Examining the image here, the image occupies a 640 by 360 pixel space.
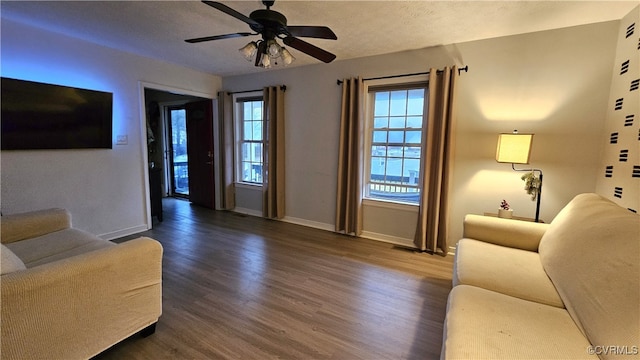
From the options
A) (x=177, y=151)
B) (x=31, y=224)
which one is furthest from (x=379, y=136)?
(x=177, y=151)

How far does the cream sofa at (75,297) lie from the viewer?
1.26m

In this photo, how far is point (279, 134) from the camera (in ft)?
14.3

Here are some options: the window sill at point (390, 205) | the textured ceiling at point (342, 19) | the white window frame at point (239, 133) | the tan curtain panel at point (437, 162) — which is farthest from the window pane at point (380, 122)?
the white window frame at point (239, 133)

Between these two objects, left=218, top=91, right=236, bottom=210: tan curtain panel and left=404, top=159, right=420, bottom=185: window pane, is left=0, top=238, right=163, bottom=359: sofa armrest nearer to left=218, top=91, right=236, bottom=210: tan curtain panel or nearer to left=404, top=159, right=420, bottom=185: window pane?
left=404, top=159, right=420, bottom=185: window pane

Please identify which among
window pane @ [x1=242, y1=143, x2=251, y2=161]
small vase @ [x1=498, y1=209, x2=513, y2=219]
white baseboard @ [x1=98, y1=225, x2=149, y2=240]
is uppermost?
window pane @ [x1=242, y1=143, x2=251, y2=161]

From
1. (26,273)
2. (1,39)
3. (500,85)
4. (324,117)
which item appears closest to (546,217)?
(500,85)

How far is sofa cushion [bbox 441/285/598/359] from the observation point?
1095 millimetres

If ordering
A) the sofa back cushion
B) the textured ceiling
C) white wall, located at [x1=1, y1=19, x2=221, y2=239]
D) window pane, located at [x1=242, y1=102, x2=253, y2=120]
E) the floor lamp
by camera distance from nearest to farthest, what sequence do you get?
the sofa back cushion
the textured ceiling
the floor lamp
white wall, located at [x1=1, y1=19, x2=221, y2=239]
window pane, located at [x1=242, y1=102, x2=253, y2=120]

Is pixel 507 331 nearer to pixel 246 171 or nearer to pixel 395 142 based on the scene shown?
pixel 395 142

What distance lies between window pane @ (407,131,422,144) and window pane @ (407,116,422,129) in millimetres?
75

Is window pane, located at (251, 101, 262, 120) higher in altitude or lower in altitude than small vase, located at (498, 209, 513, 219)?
higher

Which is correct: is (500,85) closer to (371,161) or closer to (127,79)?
(371,161)

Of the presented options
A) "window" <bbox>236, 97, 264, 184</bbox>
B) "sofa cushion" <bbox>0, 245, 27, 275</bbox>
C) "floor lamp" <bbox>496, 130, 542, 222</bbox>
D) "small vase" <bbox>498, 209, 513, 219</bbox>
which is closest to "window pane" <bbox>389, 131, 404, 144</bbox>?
"floor lamp" <bbox>496, 130, 542, 222</bbox>

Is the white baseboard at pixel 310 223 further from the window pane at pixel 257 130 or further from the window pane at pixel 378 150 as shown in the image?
the window pane at pixel 257 130
